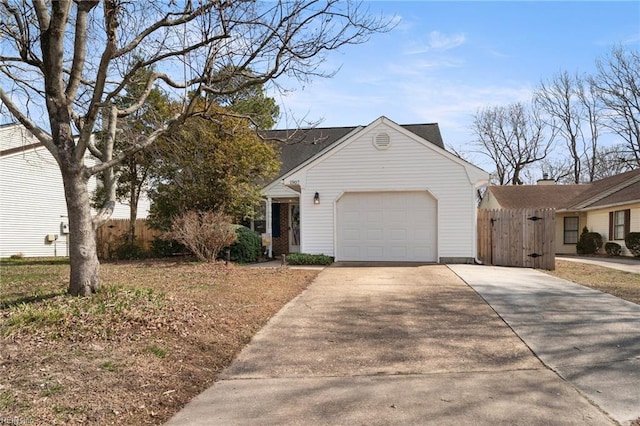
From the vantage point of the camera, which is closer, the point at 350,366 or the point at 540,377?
the point at 540,377

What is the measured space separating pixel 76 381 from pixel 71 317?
176cm

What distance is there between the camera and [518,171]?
40.2m

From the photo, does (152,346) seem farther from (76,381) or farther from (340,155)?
(340,155)

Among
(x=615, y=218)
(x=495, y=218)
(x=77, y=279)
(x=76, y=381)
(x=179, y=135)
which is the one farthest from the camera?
(x=615, y=218)

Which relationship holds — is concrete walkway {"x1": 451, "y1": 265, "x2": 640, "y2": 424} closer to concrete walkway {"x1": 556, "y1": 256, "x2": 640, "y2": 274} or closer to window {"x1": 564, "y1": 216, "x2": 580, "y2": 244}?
concrete walkway {"x1": 556, "y1": 256, "x2": 640, "y2": 274}

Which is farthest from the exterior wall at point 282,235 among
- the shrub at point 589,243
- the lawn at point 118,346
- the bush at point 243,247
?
the shrub at point 589,243

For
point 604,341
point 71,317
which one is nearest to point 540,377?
point 604,341

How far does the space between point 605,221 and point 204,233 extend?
19634 millimetres

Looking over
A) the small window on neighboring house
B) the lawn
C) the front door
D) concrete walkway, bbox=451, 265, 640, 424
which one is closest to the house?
the front door

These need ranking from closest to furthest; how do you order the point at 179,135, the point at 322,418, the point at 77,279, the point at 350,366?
the point at 322,418 → the point at 350,366 → the point at 77,279 → the point at 179,135

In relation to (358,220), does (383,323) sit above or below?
below

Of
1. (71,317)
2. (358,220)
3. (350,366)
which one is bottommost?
(350,366)

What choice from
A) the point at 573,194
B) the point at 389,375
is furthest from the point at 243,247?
the point at 573,194

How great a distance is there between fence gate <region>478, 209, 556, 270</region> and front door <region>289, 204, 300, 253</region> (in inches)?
290
